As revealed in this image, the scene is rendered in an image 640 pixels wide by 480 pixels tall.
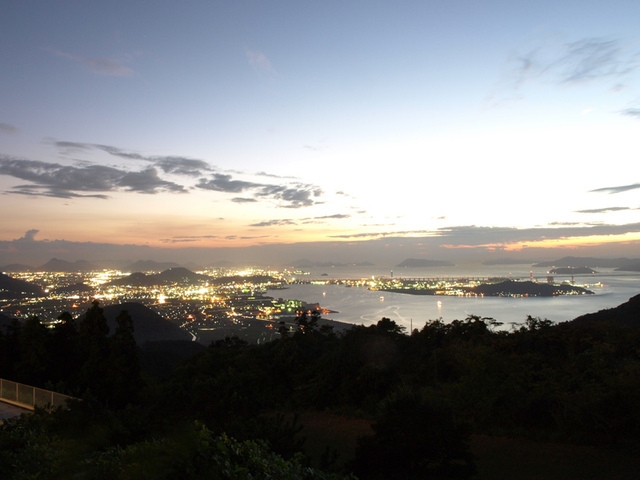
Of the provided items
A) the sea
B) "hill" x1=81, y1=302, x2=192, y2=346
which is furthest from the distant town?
the sea

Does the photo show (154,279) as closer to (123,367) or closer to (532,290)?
(532,290)

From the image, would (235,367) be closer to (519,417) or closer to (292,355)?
(292,355)

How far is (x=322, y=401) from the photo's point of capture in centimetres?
1306

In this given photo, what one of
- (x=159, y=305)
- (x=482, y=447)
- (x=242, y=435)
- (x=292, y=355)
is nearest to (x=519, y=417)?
(x=482, y=447)

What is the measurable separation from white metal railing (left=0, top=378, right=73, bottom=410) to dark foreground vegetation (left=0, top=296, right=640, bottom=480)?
71 centimetres

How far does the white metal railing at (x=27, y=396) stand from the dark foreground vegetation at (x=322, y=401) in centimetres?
71

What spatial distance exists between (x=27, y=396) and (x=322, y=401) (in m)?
7.28

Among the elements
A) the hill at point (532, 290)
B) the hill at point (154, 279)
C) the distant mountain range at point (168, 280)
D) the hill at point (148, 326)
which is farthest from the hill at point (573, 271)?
the hill at point (148, 326)

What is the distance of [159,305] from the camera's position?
166 ft

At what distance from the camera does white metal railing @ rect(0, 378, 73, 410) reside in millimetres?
8359

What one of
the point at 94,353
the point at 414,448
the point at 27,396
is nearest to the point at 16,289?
the point at 94,353

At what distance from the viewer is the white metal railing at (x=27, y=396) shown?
8.36 m

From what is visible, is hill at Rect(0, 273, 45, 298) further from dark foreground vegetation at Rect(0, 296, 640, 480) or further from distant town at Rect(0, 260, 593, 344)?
dark foreground vegetation at Rect(0, 296, 640, 480)

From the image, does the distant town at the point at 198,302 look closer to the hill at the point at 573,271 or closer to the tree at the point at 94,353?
the tree at the point at 94,353
